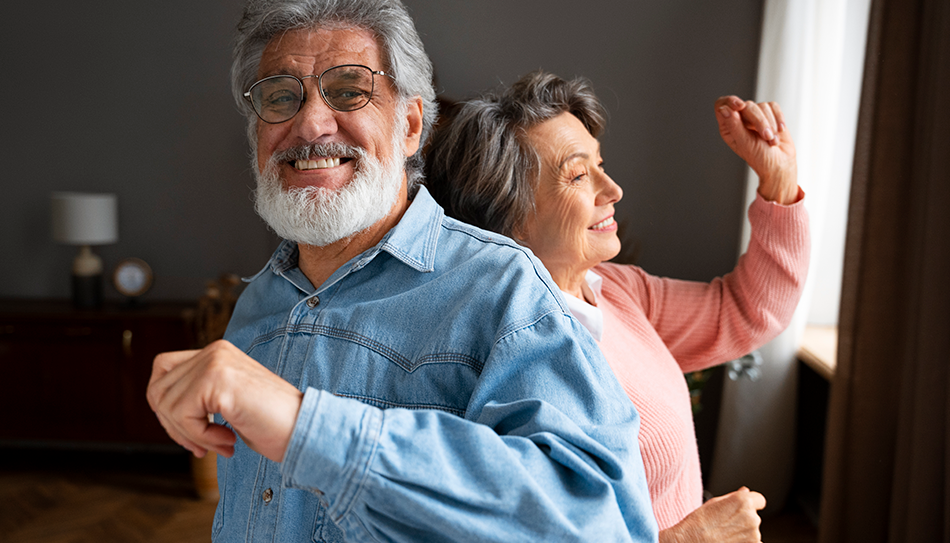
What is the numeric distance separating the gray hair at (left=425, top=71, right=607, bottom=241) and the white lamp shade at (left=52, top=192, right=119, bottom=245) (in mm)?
3093

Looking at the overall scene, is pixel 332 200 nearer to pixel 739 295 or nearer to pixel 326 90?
pixel 326 90

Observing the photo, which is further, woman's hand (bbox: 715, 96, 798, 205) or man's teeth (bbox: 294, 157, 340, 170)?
woman's hand (bbox: 715, 96, 798, 205)

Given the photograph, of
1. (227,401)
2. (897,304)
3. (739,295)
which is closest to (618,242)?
(739,295)

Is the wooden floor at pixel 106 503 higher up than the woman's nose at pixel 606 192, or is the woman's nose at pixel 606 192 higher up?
the woman's nose at pixel 606 192

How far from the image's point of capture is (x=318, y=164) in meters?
1.07

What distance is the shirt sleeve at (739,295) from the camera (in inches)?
61.9

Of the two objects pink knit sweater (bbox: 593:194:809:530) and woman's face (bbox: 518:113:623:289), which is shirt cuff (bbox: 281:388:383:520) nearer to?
pink knit sweater (bbox: 593:194:809:530)

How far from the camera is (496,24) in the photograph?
3.71 m

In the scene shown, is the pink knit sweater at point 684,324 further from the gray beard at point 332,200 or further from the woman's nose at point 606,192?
the gray beard at point 332,200

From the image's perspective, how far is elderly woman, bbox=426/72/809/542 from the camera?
1.23m

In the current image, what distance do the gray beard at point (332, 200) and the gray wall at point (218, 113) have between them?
2564 millimetres

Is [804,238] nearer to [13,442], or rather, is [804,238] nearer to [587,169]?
[587,169]

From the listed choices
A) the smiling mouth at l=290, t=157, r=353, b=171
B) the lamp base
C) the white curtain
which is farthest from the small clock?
the smiling mouth at l=290, t=157, r=353, b=171

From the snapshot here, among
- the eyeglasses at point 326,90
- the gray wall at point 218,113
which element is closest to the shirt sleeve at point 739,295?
the eyeglasses at point 326,90
